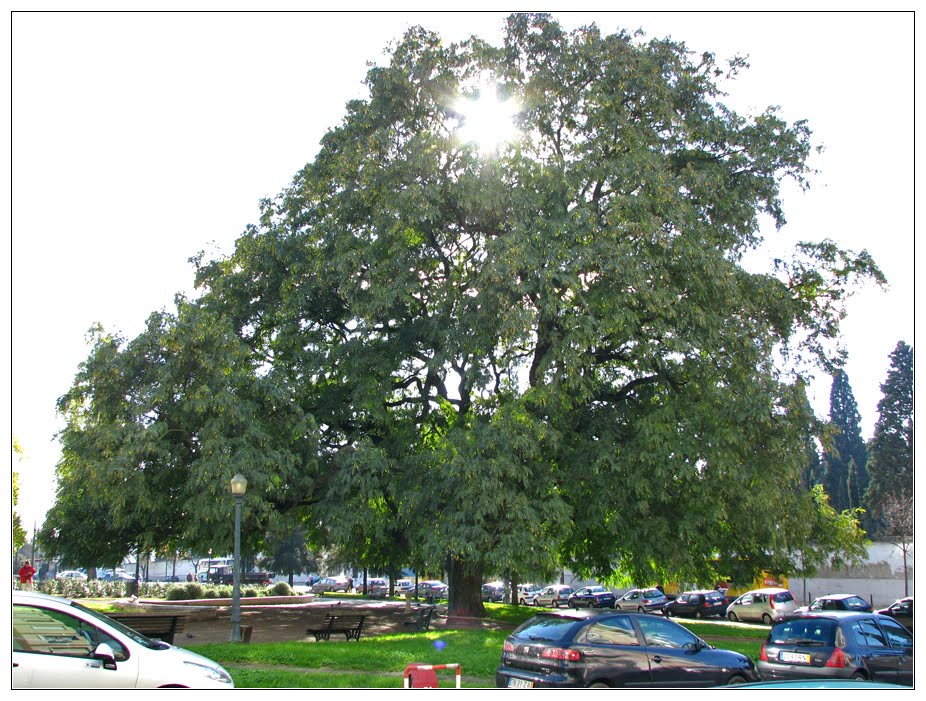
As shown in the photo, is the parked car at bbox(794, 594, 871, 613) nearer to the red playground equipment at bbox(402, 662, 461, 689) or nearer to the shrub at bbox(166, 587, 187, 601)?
the red playground equipment at bbox(402, 662, 461, 689)

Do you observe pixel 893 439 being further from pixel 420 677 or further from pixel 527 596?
pixel 420 677

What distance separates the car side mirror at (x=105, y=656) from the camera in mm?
8672

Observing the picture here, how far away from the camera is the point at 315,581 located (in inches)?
2977

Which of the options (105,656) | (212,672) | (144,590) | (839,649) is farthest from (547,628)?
(144,590)

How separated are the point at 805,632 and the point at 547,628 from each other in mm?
4707

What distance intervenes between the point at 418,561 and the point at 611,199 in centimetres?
1224

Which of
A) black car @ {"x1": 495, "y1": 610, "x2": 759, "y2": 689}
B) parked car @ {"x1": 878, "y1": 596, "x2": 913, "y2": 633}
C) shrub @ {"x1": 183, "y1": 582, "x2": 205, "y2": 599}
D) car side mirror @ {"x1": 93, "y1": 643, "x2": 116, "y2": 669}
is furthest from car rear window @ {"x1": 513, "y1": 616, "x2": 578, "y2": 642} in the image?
shrub @ {"x1": 183, "y1": 582, "x2": 205, "y2": 599}

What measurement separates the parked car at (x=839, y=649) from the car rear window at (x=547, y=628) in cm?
413

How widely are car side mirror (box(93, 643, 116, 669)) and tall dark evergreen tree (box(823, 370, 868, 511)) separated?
64.5 metres

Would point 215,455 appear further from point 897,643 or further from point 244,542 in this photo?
point 897,643

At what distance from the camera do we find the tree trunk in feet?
85.5

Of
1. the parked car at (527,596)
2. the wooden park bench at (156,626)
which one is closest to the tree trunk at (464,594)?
the wooden park bench at (156,626)

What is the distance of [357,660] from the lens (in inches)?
606

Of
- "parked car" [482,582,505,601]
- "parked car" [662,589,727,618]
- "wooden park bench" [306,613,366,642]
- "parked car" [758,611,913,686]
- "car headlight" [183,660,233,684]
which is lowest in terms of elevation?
"parked car" [482,582,505,601]
